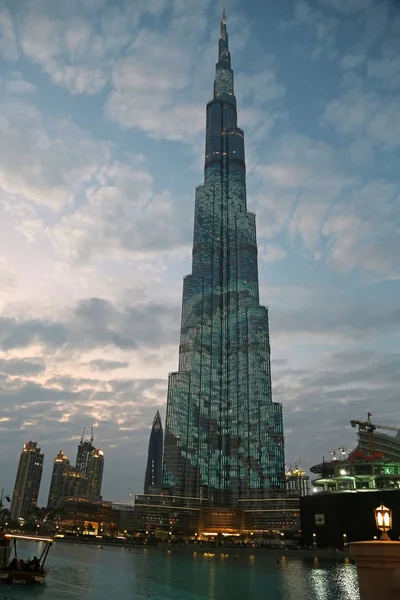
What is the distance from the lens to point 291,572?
337 ft

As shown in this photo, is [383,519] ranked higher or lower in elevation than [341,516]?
lower

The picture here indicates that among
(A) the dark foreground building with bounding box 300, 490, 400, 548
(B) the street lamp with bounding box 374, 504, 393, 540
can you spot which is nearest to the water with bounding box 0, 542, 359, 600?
(B) the street lamp with bounding box 374, 504, 393, 540

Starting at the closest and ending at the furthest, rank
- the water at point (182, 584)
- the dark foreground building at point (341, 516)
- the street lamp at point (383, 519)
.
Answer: the street lamp at point (383, 519)
the water at point (182, 584)
the dark foreground building at point (341, 516)

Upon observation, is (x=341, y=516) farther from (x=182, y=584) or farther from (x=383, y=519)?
(x=383, y=519)

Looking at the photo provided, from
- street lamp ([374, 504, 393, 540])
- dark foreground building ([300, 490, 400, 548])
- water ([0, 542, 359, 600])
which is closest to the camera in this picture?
street lamp ([374, 504, 393, 540])

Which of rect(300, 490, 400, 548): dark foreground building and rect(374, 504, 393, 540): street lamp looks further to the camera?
rect(300, 490, 400, 548): dark foreground building

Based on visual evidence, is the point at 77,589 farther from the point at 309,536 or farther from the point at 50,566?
the point at 309,536

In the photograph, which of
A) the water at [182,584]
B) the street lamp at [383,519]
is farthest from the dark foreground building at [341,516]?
the street lamp at [383,519]

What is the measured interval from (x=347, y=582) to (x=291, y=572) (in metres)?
23.1

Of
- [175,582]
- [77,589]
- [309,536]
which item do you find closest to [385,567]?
[77,589]

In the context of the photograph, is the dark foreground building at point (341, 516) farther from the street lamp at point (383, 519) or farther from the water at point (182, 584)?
the street lamp at point (383, 519)

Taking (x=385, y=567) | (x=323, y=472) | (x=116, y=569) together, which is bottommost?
(x=116, y=569)

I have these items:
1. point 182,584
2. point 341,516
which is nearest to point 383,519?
point 182,584

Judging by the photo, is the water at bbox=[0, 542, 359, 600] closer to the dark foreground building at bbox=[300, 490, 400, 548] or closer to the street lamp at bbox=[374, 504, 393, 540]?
the street lamp at bbox=[374, 504, 393, 540]
